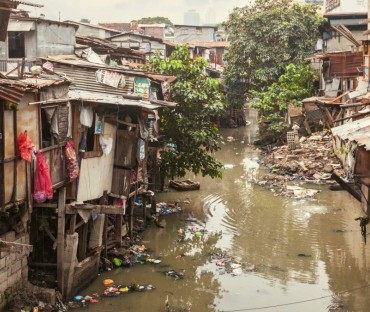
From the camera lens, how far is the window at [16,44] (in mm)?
19875

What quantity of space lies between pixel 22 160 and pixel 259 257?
7964 mm

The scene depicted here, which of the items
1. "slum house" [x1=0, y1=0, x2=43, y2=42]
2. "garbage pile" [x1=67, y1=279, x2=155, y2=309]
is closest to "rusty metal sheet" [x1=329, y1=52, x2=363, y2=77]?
"garbage pile" [x1=67, y1=279, x2=155, y2=309]

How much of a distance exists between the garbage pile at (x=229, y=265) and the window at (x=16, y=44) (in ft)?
35.6

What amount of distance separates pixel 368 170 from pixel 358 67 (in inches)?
722

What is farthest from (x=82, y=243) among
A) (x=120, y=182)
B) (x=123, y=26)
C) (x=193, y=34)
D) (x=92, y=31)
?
(x=193, y=34)

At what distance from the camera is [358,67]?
2550 centimetres

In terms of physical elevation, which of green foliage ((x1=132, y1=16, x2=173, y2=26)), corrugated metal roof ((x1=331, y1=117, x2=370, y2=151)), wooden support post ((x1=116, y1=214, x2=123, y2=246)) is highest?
green foliage ((x1=132, y1=16, x2=173, y2=26))

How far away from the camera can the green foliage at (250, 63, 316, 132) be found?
32.5 meters

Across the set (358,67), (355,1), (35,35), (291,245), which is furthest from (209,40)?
(291,245)

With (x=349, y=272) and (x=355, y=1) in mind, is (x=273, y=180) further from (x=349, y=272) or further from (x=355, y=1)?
(x=355, y=1)

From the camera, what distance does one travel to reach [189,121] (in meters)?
18.6

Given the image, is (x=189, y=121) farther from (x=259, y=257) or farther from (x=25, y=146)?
(x=25, y=146)

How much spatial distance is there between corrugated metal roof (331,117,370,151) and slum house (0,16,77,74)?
12.7 meters

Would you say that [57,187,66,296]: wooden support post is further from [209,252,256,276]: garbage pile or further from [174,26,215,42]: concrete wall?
[174,26,215,42]: concrete wall
